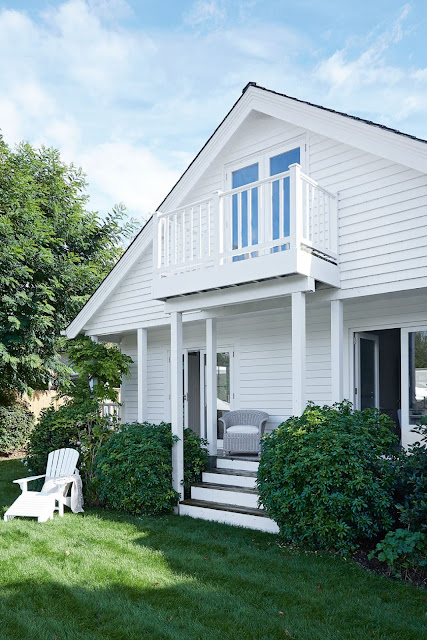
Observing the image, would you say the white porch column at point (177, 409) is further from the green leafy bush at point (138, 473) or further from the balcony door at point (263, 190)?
the balcony door at point (263, 190)

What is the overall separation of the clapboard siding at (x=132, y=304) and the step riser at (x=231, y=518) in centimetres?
390

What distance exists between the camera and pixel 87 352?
1141 cm

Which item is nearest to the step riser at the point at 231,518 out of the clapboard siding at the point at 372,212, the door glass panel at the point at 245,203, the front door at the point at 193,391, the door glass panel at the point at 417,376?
the door glass panel at the point at 417,376

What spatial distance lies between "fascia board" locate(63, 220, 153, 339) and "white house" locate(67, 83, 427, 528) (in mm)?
38

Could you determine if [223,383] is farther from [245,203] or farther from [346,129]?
[346,129]

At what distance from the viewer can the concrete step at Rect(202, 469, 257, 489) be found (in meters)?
8.17

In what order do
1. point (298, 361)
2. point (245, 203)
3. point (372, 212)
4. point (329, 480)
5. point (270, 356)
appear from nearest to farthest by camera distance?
point (329, 480) < point (298, 361) < point (372, 212) < point (245, 203) < point (270, 356)

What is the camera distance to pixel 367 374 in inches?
355

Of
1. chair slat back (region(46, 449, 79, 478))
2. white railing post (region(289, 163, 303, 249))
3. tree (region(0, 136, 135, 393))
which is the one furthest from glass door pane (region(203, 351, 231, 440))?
tree (region(0, 136, 135, 393))

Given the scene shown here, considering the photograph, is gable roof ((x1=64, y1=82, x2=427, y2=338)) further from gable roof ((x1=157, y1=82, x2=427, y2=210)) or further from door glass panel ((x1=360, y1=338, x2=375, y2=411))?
door glass panel ((x1=360, y1=338, x2=375, y2=411))

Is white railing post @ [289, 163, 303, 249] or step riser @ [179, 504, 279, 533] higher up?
white railing post @ [289, 163, 303, 249]

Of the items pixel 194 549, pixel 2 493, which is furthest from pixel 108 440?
pixel 194 549

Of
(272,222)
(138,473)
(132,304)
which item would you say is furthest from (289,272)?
(132,304)

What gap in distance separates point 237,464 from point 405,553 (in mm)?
3715
